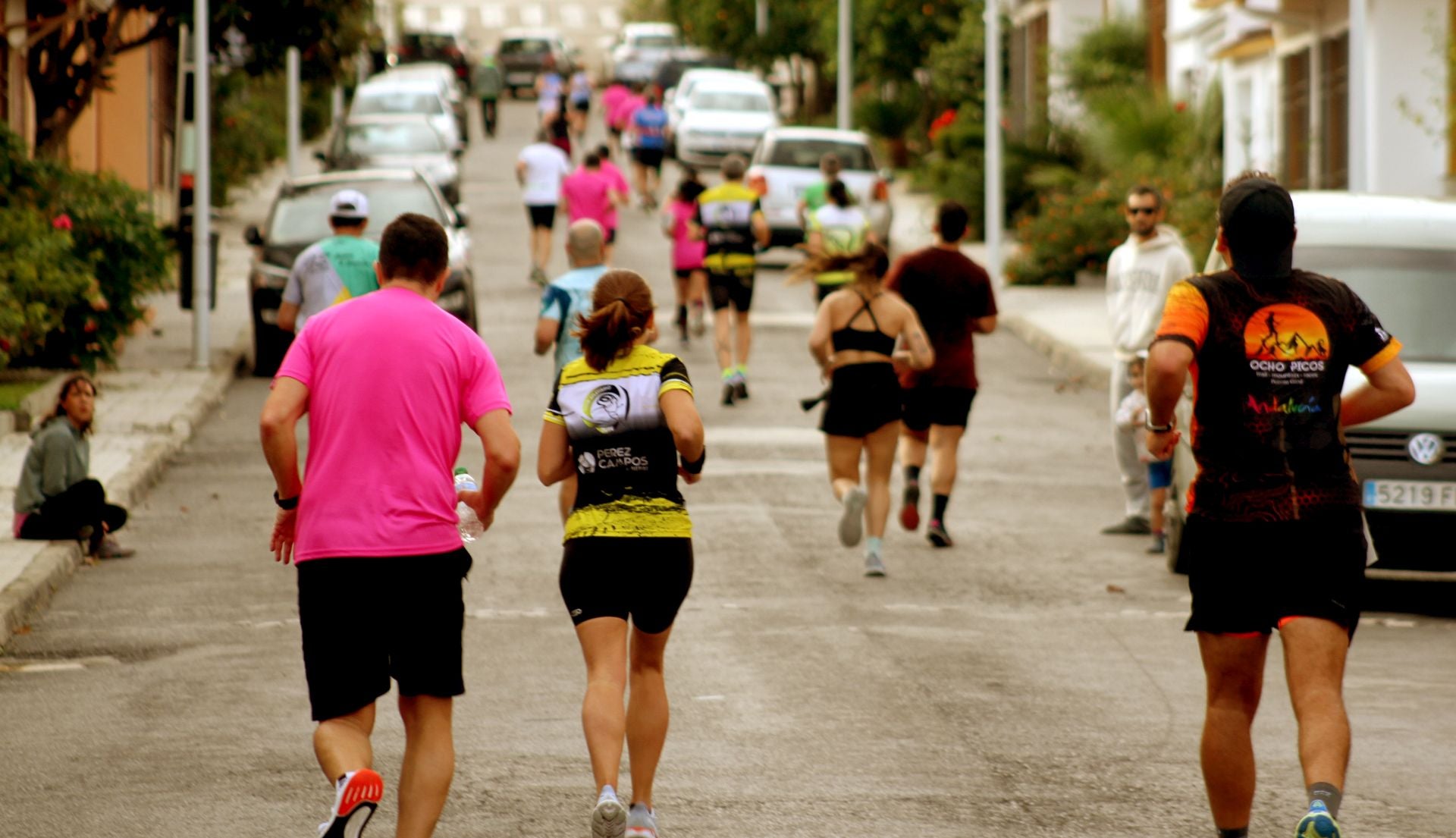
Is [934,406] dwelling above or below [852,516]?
above

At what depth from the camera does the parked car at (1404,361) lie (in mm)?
10438

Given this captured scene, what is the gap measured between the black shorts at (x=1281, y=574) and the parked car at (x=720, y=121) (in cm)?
3834

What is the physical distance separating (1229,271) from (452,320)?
2.01 m

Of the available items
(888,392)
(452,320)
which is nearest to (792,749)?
(452,320)

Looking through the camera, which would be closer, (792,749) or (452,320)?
(452,320)

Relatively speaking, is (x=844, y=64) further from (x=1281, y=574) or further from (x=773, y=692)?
(x=1281, y=574)

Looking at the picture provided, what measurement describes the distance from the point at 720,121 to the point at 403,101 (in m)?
6.23

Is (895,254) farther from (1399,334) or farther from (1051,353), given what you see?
(1399,334)

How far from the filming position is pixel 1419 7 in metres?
24.0

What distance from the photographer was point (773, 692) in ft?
28.6

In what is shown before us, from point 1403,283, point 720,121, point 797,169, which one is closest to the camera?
point 1403,283

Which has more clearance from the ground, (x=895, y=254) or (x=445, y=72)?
(x=445, y=72)

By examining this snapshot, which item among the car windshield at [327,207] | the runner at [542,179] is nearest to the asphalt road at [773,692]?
the car windshield at [327,207]

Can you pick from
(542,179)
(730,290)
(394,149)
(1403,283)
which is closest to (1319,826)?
(1403,283)
